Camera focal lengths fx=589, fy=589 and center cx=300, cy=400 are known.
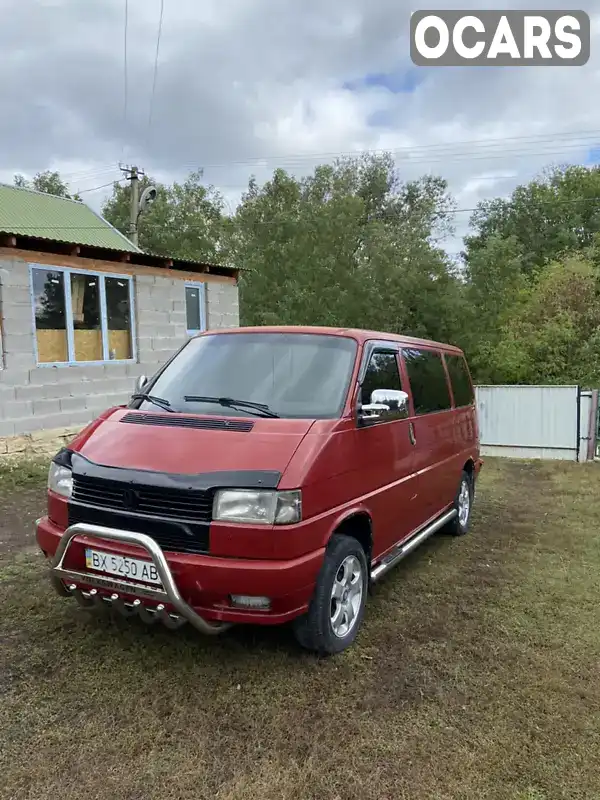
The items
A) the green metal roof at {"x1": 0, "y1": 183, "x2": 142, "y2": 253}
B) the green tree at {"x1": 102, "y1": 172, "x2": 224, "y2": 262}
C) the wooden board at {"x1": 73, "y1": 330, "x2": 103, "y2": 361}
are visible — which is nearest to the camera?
the wooden board at {"x1": 73, "y1": 330, "x2": 103, "y2": 361}

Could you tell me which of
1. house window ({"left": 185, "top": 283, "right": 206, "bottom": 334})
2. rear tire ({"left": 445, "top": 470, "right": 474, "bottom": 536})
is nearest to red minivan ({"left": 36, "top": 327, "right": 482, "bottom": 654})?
rear tire ({"left": 445, "top": 470, "right": 474, "bottom": 536})

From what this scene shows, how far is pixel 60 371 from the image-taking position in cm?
902

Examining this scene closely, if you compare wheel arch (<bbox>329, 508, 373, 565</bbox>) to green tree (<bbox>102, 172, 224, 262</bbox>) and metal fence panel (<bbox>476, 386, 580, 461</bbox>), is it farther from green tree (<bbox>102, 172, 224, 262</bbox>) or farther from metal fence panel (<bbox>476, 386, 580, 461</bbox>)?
green tree (<bbox>102, 172, 224, 262</bbox>)

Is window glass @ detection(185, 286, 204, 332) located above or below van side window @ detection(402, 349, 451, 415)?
above

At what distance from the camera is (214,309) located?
1206 centimetres

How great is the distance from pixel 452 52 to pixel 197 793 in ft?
29.7

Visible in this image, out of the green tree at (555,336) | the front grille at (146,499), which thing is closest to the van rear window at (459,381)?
the front grille at (146,499)

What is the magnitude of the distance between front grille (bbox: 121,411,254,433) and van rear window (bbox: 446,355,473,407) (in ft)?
10.1

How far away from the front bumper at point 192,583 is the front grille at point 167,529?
0.17 feet

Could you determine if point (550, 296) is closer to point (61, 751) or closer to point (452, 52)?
point (452, 52)

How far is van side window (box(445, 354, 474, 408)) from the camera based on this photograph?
591 centimetres

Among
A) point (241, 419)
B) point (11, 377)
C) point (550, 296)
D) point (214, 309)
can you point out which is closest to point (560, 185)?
point (550, 296)

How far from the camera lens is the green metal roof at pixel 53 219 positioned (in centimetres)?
1187

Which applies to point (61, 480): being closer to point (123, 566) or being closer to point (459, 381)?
point (123, 566)
